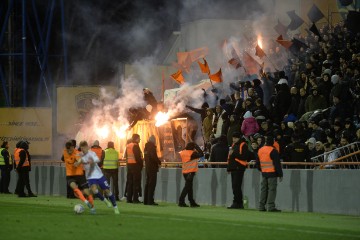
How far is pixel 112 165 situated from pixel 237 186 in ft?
22.8

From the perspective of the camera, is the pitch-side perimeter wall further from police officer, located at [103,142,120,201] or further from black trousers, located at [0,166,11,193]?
black trousers, located at [0,166,11,193]

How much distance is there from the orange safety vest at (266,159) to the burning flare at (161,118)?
1058 cm

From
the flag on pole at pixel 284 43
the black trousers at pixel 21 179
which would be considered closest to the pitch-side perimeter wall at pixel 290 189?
the black trousers at pixel 21 179

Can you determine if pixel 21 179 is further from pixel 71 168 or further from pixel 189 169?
pixel 189 169

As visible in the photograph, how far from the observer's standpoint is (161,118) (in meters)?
36.3

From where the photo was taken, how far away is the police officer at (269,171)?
25.4 metres

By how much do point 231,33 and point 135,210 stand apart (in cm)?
2253

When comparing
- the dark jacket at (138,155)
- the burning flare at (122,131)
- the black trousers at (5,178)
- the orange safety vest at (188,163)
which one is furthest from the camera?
the black trousers at (5,178)

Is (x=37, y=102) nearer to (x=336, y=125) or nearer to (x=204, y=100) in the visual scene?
(x=204, y=100)

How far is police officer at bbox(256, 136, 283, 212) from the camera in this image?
2539 centimetres

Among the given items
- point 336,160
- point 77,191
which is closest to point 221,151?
point 336,160

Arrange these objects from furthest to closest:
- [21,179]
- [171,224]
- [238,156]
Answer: [21,179] < [238,156] < [171,224]

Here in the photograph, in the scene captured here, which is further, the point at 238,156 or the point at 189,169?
the point at 189,169

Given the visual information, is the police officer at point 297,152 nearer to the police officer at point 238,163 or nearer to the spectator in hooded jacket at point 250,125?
the police officer at point 238,163
